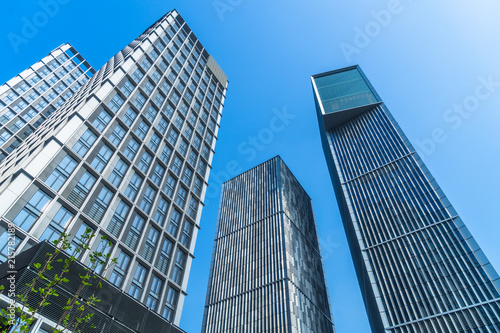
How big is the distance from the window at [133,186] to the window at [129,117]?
7334 millimetres

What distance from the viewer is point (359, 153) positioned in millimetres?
87625

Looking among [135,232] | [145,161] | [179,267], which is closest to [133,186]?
[145,161]

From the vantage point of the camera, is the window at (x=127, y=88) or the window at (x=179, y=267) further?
the window at (x=127, y=88)

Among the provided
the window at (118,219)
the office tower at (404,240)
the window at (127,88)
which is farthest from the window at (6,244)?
the office tower at (404,240)

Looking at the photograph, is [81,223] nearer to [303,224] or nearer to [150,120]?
[150,120]

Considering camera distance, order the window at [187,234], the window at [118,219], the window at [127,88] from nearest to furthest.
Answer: the window at [118,219] → the window at [187,234] → the window at [127,88]

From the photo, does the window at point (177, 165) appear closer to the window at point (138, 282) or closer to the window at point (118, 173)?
the window at point (118, 173)

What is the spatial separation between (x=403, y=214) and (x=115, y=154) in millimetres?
56439

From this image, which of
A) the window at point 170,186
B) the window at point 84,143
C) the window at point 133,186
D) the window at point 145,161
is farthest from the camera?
the window at point 170,186

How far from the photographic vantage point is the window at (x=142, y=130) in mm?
43241

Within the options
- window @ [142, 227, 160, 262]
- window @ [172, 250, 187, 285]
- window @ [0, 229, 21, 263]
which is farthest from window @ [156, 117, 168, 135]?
window @ [0, 229, 21, 263]

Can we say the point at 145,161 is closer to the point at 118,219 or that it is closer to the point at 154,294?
the point at 118,219

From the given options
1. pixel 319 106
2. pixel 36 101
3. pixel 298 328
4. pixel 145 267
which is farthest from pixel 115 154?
pixel 319 106

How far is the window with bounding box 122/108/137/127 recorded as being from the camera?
139ft
